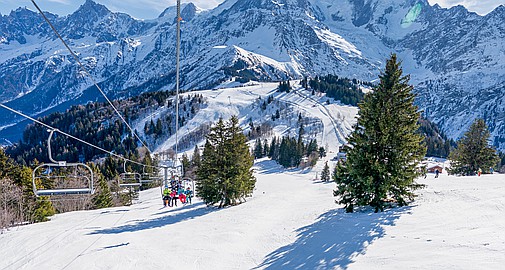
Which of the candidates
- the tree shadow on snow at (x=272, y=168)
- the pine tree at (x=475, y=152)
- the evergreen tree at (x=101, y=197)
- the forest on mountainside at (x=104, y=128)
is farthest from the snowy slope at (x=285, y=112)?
the evergreen tree at (x=101, y=197)

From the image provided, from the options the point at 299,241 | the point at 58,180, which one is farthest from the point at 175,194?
the point at 58,180

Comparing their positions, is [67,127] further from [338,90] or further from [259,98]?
[338,90]

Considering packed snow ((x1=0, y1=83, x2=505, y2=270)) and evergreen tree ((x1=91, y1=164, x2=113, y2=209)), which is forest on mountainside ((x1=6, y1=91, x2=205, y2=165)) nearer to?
evergreen tree ((x1=91, y1=164, x2=113, y2=209))

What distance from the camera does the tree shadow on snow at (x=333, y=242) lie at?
11061 mm

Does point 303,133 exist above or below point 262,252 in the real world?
above

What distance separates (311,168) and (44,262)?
299ft

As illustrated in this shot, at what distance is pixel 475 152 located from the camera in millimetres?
36781

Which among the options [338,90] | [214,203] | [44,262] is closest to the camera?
[44,262]

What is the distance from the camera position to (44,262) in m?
13.4

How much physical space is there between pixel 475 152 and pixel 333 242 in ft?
111

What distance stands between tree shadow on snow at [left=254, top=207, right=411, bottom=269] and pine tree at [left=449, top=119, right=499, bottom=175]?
27069 millimetres

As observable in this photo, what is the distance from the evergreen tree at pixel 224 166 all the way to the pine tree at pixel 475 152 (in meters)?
28.2

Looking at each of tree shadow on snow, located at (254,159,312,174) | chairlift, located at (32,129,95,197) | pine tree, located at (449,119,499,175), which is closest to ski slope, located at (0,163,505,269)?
chairlift, located at (32,129,95,197)

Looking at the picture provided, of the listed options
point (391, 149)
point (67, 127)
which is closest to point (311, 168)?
point (391, 149)
